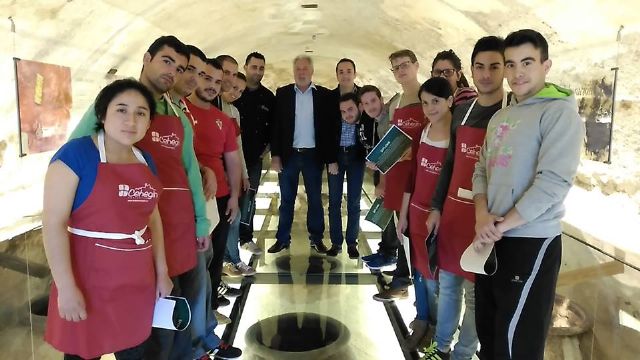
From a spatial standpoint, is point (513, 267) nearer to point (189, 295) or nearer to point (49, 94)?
point (189, 295)

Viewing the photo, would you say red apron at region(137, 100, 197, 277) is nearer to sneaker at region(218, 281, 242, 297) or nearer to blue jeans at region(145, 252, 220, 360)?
blue jeans at region(145, 252, 220, 360)

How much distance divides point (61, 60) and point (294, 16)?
3.10 m

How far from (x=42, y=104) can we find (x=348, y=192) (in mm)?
2786

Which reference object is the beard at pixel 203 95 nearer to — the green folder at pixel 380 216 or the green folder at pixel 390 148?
the green folder at pixel 390 148

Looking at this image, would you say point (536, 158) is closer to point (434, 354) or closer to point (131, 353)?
point (434, 354)

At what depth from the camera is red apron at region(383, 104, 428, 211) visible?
10.1 ft

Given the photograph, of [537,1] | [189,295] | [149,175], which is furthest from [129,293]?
[537,1]

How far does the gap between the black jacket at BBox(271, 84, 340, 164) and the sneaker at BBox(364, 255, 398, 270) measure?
3.18 ft

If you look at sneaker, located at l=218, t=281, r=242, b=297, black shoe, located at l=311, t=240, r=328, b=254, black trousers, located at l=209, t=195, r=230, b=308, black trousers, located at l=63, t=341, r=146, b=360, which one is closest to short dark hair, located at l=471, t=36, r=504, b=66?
black trousers, located at l=209, t=195, r=230, b=308

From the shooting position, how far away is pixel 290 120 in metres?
4.46

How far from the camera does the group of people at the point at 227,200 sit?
5.68 ft

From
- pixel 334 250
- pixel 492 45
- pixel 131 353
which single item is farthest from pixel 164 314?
pixel 334 250

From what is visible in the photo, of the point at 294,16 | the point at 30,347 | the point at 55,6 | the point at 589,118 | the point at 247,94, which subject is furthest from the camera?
the point at 294,16

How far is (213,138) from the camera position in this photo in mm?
2789
